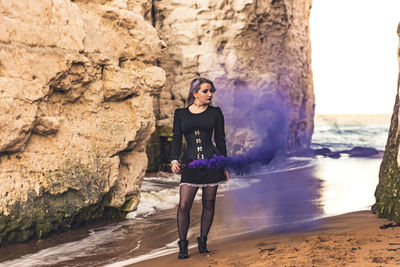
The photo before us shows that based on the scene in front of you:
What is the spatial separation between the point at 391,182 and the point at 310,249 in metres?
1.92

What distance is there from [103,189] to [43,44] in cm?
209

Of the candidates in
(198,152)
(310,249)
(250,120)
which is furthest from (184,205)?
(250,120)

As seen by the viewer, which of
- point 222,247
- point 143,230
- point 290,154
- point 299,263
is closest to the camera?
point 299,263

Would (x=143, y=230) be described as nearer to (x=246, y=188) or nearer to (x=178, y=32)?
(x=246, y=188)

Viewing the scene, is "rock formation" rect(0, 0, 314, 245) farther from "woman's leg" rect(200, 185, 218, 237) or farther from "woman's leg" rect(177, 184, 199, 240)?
"woman's leg" rect(200, 185, 218, 237)

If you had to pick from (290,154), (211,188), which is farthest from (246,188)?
(290,154)

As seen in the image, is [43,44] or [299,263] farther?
[43,44]

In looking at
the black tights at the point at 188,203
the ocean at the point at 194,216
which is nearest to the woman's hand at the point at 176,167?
the black tights at the point at 188,203

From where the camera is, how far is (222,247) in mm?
4336

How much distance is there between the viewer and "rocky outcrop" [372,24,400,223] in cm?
459

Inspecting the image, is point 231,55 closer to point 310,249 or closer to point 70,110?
point 70,110

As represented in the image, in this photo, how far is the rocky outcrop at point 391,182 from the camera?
181 inches

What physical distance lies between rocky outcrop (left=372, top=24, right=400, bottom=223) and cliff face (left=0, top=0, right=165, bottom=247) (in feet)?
11.3

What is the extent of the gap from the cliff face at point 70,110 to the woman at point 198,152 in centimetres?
208
